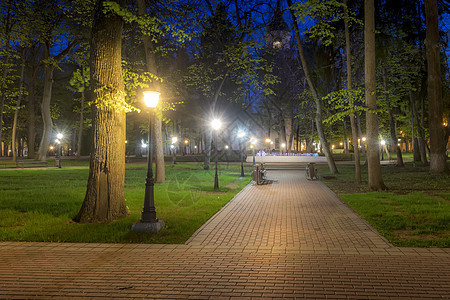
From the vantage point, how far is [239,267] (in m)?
5.11

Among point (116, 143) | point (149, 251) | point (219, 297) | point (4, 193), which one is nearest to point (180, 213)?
point (116, 143)

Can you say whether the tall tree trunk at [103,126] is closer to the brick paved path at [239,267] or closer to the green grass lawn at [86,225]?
the green grass lawn at [86,225]

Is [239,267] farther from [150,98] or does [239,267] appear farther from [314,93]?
[314,93]

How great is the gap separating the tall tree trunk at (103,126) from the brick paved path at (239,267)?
6.57 feet

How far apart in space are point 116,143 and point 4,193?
7.91 metres

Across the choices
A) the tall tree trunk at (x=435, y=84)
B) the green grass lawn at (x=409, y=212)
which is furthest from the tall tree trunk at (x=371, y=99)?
the tall tree trunk at (x=435, y=84)

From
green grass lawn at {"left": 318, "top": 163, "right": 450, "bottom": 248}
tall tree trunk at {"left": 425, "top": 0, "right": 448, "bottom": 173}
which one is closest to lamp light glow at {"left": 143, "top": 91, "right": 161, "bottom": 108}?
green grass lawn at {"left": 318, "top": 163, "right": 450, "bottom": 248}

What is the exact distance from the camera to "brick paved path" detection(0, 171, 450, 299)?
4.20m

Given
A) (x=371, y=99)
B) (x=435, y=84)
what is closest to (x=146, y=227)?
(x=371, y=99)

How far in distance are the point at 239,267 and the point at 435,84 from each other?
18.2 meters

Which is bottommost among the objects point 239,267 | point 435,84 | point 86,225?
point 239,267

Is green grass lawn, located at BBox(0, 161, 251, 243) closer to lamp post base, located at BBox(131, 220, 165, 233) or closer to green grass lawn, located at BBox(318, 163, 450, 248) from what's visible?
lamp post base, located at BBox(131, 220, 165, 233)

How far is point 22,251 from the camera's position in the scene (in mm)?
6074

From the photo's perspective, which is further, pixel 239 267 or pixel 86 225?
pixel 86 225
